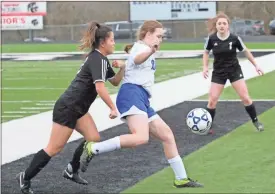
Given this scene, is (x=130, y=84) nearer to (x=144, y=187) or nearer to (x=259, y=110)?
(x=144, y=187)

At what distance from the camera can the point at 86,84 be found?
24.7 ft

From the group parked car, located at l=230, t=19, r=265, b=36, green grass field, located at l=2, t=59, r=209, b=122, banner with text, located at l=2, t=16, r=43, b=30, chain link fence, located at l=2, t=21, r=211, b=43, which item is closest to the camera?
green grass field, located at l=2, t=59, r=209, b=122

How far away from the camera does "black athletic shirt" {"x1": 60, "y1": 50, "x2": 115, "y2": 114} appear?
24.4 ft

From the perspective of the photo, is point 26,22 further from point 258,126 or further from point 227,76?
point 258,126

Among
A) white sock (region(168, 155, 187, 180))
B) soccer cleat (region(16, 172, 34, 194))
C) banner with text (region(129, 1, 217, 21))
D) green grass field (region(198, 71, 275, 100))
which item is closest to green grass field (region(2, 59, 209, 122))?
green grass field (region(198, 71, 275, 100))

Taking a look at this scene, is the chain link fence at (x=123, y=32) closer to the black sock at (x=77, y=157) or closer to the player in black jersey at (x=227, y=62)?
the player in black jersey at (x=227, y=62)

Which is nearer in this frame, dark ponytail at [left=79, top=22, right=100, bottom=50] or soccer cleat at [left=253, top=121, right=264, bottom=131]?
dark ponytail at [left=79, top=22, right=100, bottom=50]

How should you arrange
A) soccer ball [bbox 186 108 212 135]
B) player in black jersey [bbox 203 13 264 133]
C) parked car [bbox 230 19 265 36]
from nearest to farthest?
soccer ball [bbox 186 108 212 135] → player in black jersey [bbox 203 13 264 133] → parked car [bbox 230 19 265 36]

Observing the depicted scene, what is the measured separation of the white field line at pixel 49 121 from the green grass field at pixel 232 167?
2223 millimetres

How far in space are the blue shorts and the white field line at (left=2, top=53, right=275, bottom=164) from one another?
254 cm

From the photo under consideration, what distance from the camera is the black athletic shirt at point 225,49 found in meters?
11.2

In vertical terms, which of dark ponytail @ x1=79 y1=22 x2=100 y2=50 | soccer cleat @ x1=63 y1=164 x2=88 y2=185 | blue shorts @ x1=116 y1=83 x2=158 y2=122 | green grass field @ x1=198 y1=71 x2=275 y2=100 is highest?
dark ponytail @ x1=79 y1=22 x2=100 y2=50

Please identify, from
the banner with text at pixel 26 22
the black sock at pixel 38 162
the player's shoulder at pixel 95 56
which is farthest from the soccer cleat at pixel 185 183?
the banner with text at pixel 26 22

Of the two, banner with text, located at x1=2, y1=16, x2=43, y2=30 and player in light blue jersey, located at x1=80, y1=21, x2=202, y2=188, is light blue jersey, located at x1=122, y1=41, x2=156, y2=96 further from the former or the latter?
banner with text, located at x1=2, y1=16, x2=43, y2=30
